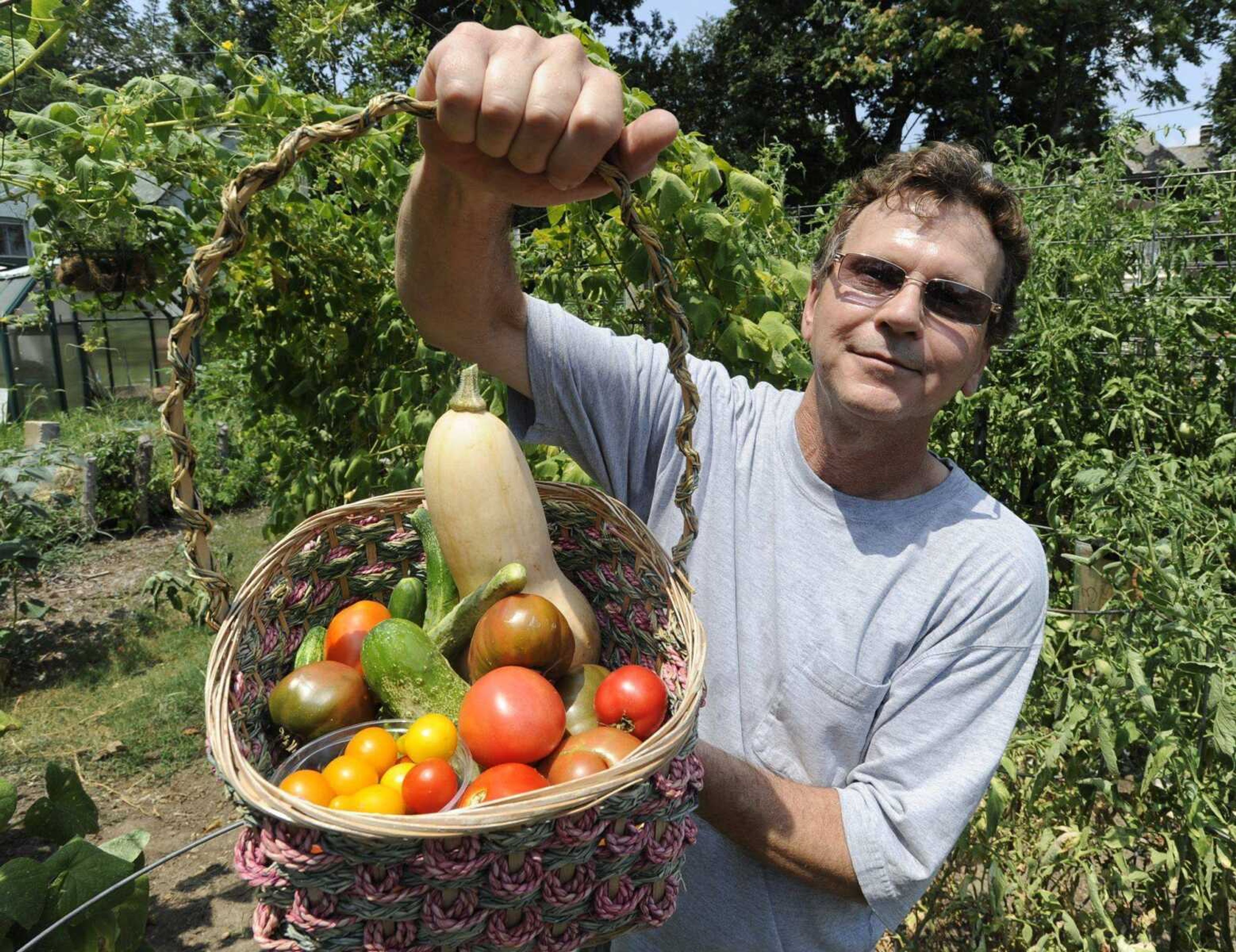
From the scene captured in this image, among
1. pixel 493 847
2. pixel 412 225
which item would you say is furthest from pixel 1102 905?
pixel 412 225

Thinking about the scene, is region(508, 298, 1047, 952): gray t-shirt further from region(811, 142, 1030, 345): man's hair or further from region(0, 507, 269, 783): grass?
region(0, 507, 269, 783): grass

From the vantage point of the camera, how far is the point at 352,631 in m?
1.22

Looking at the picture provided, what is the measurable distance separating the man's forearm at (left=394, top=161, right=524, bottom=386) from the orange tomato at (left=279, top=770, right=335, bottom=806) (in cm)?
76

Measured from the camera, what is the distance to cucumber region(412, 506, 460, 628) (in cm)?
132

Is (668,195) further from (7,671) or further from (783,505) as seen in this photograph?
(7,671)

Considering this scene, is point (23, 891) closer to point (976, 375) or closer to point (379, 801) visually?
point (379, 801)

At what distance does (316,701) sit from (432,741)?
184 millimetres

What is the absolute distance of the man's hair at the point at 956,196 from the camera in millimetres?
1500

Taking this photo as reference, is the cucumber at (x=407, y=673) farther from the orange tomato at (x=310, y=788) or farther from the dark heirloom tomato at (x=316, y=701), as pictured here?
the orange tomato at (x=310, y=788)

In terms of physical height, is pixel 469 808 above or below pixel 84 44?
below

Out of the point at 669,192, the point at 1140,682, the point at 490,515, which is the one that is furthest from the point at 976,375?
the point at 490,515

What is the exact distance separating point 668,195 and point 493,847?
1.46 m

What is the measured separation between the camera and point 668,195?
186 centimetres

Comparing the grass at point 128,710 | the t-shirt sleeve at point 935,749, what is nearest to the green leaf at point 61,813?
the grass at point 128,710
